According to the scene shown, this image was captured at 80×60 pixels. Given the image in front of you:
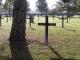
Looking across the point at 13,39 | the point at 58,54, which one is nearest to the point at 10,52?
the point at 58,54

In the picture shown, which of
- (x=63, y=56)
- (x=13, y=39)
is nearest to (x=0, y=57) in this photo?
(x=63, y=56)

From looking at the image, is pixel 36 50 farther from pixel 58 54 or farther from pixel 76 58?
pixel 76 58

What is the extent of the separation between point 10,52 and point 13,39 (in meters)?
3.23

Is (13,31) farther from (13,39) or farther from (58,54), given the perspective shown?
(58,54)

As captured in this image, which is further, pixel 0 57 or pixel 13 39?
pixel 13 39

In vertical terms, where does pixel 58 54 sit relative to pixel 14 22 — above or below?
below

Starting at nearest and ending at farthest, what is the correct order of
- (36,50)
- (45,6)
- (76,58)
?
(76,58) → (36,50) → (45,6)

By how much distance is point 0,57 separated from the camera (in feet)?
27.8

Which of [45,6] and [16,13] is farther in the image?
[45,6]

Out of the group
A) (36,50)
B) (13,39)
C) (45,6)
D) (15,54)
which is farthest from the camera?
(45,6)

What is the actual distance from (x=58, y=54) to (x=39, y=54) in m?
Answer: 0.61

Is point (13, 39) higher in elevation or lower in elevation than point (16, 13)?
lower

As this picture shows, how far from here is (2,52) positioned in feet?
31.2

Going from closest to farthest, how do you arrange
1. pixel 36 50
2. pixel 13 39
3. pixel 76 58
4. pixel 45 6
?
pixel 76 58, pixel 36 50, pixel 13 39, pixel 45 6
